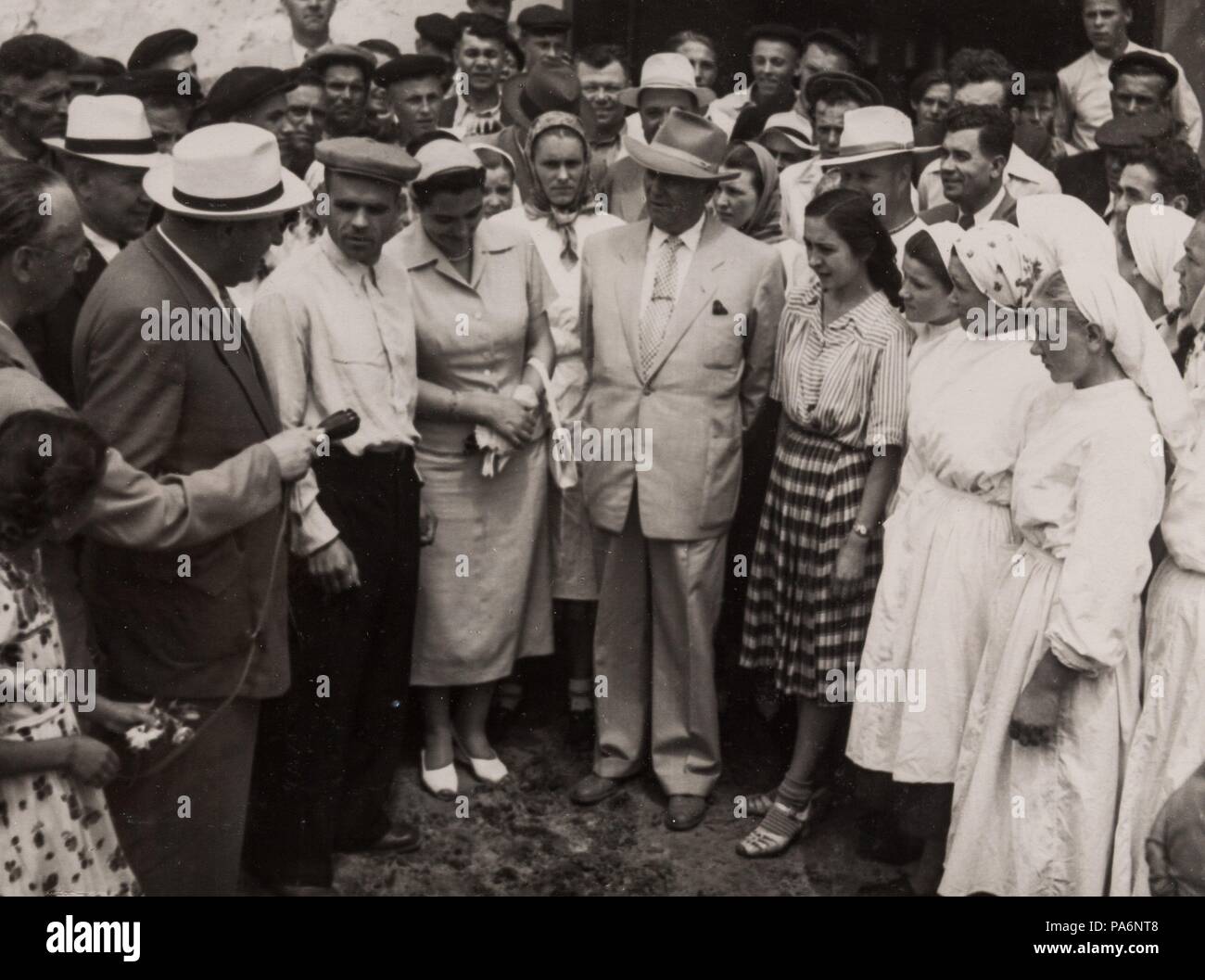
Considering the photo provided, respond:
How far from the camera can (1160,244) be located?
472 centimetres

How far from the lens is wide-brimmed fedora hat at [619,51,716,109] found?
21.3 feet

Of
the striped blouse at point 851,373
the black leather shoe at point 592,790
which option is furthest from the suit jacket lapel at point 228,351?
the black leather shoe at point 592,790

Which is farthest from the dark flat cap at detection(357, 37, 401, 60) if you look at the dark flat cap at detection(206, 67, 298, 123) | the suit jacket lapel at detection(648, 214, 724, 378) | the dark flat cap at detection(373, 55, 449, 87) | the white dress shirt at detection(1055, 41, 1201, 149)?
the white dress shirt at detection(1055, 41, 1201, 149)

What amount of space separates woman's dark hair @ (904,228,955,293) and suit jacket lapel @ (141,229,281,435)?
77.4 inches

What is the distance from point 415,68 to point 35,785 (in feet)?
14.0

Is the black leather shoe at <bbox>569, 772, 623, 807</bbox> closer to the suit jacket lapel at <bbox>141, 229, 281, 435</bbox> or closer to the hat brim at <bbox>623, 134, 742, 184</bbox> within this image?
the suit jacket lapel at <bbox>141, 229, 281, 435</bbox>

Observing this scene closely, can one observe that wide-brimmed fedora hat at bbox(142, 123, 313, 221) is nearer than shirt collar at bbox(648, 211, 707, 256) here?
Yes

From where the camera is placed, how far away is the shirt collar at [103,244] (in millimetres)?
4672

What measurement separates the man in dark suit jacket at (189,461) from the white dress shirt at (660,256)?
160 cm

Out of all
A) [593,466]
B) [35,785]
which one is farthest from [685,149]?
[35,785]

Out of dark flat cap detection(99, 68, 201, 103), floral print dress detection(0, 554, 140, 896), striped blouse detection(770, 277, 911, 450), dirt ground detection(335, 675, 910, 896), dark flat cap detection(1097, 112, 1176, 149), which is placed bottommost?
dirt ground detection(335, 675, 910, 896)

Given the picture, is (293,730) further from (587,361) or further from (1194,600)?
(1194,600)

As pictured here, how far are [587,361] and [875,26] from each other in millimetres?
4818

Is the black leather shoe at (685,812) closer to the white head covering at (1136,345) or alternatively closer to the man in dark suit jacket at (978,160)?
the white head covering at (1136,345)
